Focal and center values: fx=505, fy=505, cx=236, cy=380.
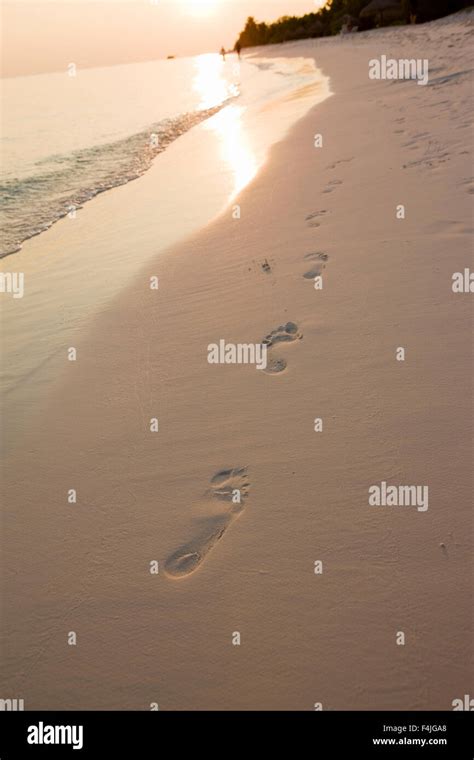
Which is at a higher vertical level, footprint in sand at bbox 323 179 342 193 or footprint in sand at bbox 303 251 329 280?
footprint in sand at bbox 323 179 342 193

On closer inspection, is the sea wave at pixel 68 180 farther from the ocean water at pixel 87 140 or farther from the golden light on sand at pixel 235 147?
the golden light on sand at pixel 235 147

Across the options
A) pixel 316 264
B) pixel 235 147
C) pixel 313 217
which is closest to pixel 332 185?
pixel 313 217

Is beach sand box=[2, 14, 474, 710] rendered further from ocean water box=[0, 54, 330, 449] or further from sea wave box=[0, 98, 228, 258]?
sea wave box=[0, 98, 228, 258]

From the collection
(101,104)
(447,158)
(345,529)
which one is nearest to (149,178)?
(447,158)

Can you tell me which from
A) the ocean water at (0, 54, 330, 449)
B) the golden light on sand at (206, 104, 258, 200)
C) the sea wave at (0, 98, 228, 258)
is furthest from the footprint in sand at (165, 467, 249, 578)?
the sea wave at (0, 98, 228, 258)

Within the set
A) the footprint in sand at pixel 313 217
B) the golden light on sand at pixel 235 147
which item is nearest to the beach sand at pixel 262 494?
the footprint in sand at pixel 313 217
